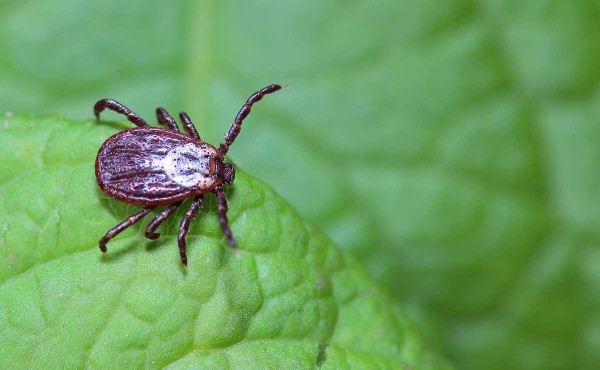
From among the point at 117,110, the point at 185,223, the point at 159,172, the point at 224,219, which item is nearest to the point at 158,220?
the point at 185,223

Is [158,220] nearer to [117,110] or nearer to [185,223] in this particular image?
[185,223]

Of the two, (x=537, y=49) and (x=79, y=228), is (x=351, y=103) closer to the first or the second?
(x=537, y=49)

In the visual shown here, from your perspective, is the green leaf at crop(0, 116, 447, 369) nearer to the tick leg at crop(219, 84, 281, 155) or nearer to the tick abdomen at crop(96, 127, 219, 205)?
the tick abdomen at crop(96, 127, 219, 205)

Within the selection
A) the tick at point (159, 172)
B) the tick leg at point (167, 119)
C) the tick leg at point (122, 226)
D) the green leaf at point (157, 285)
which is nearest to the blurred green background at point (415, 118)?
the tick leg at point (167, 119)

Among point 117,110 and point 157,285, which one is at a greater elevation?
point 117,110

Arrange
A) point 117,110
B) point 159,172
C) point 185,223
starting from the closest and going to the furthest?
point 185,223, point 159,172, point 117,110

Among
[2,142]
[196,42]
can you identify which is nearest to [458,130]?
[196,42]
